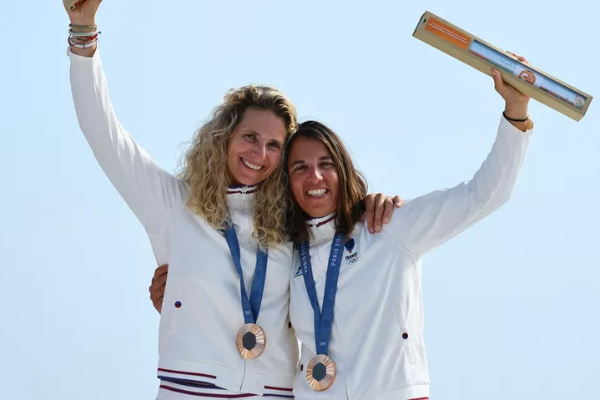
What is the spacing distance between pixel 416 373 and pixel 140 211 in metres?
1.85

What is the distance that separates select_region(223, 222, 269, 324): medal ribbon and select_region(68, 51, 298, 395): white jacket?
0.03 meters

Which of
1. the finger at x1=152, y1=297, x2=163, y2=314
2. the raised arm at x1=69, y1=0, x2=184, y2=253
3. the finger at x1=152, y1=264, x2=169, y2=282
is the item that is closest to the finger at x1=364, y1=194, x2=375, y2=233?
the raised arm at x1=69, y1=0, x2=184, y2=253

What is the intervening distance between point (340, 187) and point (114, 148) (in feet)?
4.37

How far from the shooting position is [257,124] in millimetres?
5668

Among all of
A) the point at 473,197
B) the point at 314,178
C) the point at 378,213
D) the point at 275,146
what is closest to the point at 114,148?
the point at 275,146

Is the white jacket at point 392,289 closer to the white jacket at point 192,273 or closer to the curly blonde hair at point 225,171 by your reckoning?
the white jacket at point 192,273

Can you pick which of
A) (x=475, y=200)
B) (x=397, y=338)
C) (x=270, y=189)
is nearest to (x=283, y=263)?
(x=270, y=189)

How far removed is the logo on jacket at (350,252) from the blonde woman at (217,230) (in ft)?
1.11

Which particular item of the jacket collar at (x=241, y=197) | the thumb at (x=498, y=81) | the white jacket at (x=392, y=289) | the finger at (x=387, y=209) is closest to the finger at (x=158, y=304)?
the jacket collar at (x=241, y=197)

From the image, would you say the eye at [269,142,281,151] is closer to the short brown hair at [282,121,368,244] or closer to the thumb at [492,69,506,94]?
the short brown hair at [282,121,368,244]

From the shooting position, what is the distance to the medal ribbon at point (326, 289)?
518 cm

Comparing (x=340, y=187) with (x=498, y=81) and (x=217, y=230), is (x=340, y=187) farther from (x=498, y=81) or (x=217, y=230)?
(x=498, y=81)

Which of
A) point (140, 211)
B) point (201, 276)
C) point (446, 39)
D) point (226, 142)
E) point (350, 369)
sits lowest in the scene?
point (350, 369)

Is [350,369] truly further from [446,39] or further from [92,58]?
[92,58]
